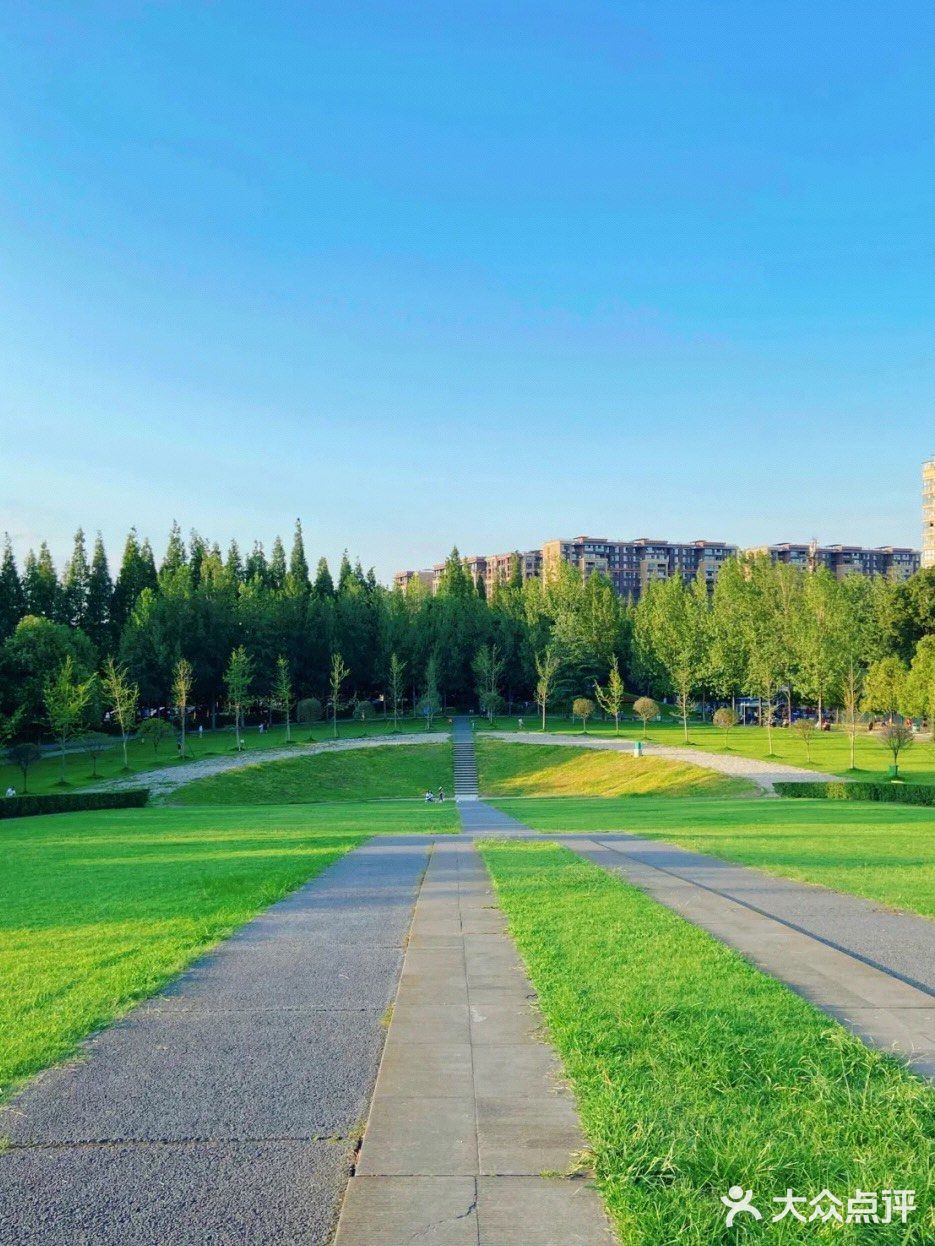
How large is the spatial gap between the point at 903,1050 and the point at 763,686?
62747 mm

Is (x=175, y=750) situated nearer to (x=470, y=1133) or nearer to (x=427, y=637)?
(x=427, y=637)

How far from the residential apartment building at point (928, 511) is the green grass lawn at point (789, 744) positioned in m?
34.3

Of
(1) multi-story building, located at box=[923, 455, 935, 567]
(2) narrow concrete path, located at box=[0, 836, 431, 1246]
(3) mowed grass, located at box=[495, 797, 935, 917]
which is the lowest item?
(3) mowed grass, located at box=[495, 797, 935, 917]

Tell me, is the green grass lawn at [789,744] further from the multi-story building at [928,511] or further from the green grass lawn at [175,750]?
the multi-story building at [928,511]

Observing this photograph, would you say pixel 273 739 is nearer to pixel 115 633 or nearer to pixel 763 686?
pixel 115 633

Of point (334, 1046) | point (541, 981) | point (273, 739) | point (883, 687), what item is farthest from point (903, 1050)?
point (273, 739)

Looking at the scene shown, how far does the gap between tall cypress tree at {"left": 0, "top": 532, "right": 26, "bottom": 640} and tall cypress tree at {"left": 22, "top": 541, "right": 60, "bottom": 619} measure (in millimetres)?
1079

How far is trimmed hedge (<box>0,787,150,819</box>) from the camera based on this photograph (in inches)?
1222

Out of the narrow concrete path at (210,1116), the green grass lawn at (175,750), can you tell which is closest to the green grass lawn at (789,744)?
the green grass lawn at (175,750)

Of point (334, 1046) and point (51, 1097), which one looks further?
point (334, 1046)

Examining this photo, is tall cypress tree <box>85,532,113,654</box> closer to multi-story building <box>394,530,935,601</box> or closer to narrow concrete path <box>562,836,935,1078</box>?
narrow concrete path <box>562,836,935,1078</box>

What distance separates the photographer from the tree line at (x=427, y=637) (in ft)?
203

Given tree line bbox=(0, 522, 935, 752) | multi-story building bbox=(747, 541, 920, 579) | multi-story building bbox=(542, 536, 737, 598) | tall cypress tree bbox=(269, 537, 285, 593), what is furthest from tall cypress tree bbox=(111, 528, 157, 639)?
multi-story building bbox=(747, 541, 920, 579)

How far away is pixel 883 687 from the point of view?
5228 centimetres
